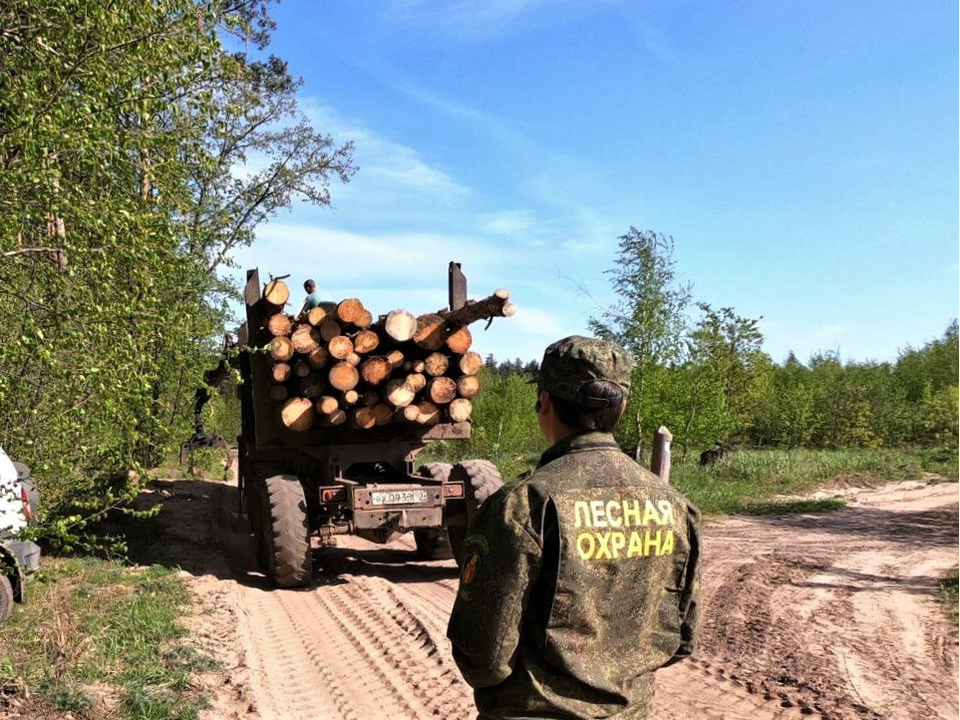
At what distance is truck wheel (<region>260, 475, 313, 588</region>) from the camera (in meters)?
7.41

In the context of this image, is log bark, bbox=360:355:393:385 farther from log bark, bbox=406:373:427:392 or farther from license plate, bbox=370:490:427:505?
license plate, bbox=370:490:427:505

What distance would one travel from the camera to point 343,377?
7.69 metres

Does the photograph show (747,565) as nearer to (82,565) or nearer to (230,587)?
(230,587)

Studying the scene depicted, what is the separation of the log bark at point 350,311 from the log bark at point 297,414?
922 mm

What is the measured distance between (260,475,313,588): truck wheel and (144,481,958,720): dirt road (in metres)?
0.23

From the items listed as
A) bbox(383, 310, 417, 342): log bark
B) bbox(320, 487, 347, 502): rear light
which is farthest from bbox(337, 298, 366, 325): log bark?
bbox(320, 487, 347, 502): rear light

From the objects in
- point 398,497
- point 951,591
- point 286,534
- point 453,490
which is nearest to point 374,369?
point 398,497

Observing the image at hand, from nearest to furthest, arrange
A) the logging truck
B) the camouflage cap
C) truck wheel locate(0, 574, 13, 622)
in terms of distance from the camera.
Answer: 1. the camouflage cap
2. truck wheel locate(0, 574, 13, 622)
3. the logging truck

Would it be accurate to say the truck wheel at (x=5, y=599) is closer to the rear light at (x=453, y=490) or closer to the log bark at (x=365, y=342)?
the log bark at (x=365, y=342)

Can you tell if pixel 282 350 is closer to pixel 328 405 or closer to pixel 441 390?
pixel 328 405

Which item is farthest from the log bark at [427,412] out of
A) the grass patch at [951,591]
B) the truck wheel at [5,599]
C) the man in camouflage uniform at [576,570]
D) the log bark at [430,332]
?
the man in camouflage uniform at [576,570]

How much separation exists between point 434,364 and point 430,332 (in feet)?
1.13

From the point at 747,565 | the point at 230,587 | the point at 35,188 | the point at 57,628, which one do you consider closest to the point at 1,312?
the point at 35,188

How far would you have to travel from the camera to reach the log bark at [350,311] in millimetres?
7789
